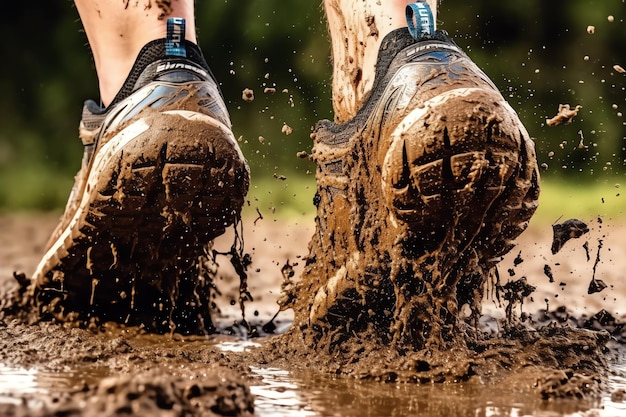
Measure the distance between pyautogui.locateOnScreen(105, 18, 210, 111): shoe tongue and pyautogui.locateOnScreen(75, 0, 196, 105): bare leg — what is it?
3 centimetres

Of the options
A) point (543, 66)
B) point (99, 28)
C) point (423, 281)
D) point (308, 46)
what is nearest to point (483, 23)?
point (543, 66)

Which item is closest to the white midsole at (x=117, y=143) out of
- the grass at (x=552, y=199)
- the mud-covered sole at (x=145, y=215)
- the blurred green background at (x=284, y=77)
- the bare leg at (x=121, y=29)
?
the mud-covered sole at (x=145, y=215)

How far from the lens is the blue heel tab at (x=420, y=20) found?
1.64 meters

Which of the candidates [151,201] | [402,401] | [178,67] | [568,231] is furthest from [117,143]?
[568,231]

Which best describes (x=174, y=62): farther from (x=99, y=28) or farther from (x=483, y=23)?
(x=483, y=23)

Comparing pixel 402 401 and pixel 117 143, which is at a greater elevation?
pixel 117 143

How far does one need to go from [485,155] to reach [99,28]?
3.15 feet

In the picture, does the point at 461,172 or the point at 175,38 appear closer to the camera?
the point at 461,172

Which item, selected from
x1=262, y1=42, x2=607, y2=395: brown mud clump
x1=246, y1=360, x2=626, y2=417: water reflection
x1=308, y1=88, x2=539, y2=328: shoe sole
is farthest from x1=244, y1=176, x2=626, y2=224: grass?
x1=246, y1=360, x2=626, y2=417: water reflection

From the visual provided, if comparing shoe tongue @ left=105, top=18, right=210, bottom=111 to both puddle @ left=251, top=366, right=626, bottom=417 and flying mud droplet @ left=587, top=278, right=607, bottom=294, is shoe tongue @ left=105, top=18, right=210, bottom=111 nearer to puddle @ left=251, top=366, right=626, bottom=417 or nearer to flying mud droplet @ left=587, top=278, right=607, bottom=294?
puddle @ left=251, top=366, right=626, bottom=417

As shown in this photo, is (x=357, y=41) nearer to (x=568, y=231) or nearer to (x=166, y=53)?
(x=166, y=53)

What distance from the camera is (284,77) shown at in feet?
18.3

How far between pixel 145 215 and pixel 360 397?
1.77 feet

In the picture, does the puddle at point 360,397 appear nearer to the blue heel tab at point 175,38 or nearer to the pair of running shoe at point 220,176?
the pair of running shoe at point 220,176
